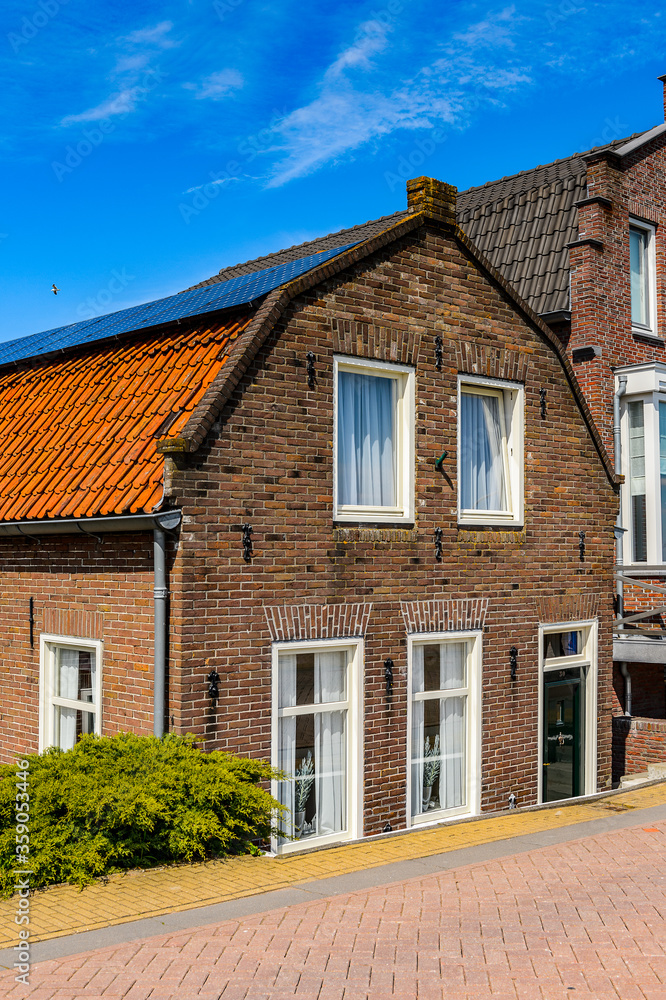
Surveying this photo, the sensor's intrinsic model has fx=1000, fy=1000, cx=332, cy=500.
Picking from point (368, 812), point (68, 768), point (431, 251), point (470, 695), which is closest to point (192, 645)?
point (68, 768)

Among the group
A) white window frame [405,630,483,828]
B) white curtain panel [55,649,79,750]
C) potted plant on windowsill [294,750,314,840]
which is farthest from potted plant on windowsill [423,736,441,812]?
white curtain panel [55,649,79,750]

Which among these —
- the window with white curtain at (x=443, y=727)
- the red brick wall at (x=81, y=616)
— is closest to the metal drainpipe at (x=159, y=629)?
the red brick wall at (x=81, y=616)

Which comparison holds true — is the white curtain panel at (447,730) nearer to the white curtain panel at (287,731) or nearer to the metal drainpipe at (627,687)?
the white curtain panel at (287,731)

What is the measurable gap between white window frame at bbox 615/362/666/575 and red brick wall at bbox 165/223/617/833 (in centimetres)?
287

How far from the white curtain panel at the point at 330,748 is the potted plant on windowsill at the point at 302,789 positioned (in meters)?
0.09

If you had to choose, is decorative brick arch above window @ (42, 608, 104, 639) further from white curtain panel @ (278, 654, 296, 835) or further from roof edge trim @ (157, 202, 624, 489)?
roof edge trim @ (157, 202, 624, 489)

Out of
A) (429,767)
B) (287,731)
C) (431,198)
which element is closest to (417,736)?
(429,767)

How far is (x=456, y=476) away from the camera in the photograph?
37.4 feet

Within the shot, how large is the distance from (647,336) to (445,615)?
315 inches

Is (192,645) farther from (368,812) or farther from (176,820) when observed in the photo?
(368,812)

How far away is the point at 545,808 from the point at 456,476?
3.78 m

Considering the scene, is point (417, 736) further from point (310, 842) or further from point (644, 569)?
point (644, 569)

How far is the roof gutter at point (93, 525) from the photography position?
28.7 feet

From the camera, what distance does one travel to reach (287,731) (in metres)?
9.82
